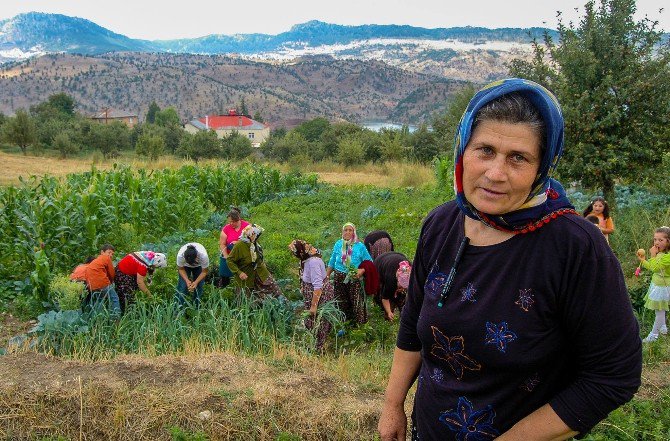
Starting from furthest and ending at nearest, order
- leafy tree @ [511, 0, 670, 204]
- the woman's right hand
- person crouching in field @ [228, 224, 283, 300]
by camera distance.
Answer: leafy tree @ [511, 0, 670, 204] < person crouching in field @ [228, 224, 283, 300] < the woman's right hand

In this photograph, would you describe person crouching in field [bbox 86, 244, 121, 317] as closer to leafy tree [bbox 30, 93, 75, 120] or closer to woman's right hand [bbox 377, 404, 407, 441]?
woman's right hand [bbox 377, 404, 407, 441]

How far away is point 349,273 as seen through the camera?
7316mm

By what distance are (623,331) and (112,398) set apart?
365 centimetres

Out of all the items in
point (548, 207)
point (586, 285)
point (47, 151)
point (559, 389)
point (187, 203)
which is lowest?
point (47, 151)

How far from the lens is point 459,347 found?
5.25 ft

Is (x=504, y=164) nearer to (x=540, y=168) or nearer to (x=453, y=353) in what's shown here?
(x=540, y=168)

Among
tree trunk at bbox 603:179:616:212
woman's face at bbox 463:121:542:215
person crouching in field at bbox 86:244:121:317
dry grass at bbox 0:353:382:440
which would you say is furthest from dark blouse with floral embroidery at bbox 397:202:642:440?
tree trunk at bbox 603:179:616:212

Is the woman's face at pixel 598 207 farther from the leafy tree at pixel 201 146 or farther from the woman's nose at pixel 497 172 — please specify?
the leafy tree at pixel 201 146

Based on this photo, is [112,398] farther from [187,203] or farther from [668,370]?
[187,203]

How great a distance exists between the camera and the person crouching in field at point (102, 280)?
22.5ft

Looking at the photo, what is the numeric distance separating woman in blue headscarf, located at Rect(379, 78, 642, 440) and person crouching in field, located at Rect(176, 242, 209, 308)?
6.16m

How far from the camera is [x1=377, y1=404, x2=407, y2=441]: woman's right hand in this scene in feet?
6.67

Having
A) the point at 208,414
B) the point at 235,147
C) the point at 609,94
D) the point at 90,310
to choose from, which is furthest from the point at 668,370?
the point at 235,147

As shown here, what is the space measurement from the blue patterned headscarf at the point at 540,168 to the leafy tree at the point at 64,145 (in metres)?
Result: 45.1
